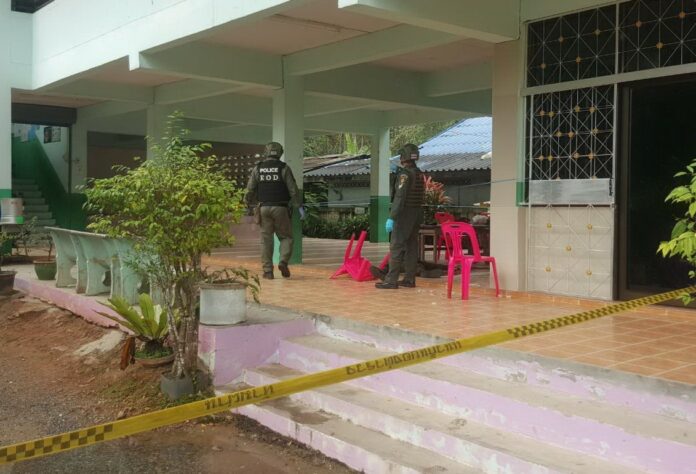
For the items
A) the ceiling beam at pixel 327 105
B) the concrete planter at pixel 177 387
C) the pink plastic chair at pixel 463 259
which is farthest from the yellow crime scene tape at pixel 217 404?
the ceiling beam at pixel 327 105

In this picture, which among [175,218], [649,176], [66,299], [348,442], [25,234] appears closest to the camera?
[348,442]

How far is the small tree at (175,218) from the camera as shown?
5.16 meters

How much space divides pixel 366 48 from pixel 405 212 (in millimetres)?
2858

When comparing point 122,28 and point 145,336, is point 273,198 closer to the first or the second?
point 145,336

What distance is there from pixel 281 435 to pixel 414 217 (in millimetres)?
3648

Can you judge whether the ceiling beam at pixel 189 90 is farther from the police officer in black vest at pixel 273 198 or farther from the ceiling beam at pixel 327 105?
the police officer in black vest at pixel 273 198

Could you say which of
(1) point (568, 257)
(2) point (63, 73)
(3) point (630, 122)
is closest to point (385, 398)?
(1) point (568, 257)

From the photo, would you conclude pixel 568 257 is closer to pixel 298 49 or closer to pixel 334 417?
pixel 334 417

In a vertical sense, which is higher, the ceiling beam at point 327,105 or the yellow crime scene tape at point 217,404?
the ceiling beam at point 327,105

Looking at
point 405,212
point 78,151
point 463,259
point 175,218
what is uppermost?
point 78,151

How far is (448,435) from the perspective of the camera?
3912mm

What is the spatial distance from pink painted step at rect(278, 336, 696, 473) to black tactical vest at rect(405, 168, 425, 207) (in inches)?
114

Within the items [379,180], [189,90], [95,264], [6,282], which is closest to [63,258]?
[95,264]

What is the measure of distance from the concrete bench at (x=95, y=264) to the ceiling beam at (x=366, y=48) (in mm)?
4230
